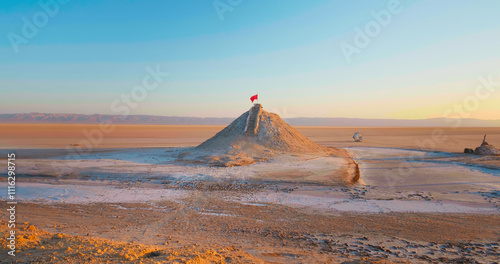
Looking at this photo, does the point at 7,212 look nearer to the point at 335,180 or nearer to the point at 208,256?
the point at 208,256

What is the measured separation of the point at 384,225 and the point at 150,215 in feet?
18.8

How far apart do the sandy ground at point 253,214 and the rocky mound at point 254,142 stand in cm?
232

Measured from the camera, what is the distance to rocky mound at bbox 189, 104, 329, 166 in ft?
55.9

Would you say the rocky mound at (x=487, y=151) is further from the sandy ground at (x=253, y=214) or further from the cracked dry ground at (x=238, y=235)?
the cracked dry ground at (x=238, y=235)

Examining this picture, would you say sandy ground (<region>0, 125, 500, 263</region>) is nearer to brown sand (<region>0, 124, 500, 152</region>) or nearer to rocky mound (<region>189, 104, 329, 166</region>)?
rocky mound (<region>189, 104, 329, 166</region>)

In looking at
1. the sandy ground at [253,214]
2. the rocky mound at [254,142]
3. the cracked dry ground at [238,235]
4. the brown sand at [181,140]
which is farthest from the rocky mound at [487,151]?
the cracked dry ground at [238,235]

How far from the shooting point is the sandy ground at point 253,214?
16.8ft

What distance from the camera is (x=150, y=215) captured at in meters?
7.79

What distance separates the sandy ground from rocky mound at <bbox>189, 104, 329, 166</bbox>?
2320 millimetres

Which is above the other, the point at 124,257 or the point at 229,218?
the point at 124,257

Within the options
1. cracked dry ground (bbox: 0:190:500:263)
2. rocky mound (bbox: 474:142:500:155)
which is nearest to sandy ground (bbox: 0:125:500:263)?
cracked dry ground (bbox: 0:190:500:263)

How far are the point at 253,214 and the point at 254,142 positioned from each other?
37.3ft

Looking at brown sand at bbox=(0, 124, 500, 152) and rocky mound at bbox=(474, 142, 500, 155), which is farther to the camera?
brown sand at bbox=(0, 124, 500, 152)

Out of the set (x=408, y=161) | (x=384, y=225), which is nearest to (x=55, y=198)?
(x=384, y=225)
